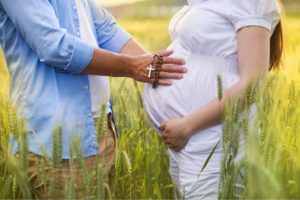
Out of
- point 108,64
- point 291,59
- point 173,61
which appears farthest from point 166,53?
point 291,59

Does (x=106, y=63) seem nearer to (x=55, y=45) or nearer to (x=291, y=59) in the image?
(x=55, y=45)

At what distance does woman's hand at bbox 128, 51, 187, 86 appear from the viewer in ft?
6.82

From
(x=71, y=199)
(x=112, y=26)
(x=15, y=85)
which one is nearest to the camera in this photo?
(x=71, y=199)

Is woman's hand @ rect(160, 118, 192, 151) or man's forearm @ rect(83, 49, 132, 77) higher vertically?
man's forearm @ rect(83, 49, 132, 77)

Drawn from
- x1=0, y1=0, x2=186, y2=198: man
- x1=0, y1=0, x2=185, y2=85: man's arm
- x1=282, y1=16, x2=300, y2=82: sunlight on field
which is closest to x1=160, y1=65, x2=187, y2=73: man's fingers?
x1=0, y1=0, x2=186, y2=198: man

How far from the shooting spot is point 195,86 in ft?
6.79

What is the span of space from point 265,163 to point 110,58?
2.43 ft

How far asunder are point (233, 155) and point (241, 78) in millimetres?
498

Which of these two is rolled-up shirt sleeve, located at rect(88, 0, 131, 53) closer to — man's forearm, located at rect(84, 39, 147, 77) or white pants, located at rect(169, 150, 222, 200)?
man's forearm, located at rect(84, 39, 147, 77)

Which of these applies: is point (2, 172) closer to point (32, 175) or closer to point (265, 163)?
point (32, 175)

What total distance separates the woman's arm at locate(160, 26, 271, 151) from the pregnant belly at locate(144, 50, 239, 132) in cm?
6

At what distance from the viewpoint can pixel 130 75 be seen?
209cm

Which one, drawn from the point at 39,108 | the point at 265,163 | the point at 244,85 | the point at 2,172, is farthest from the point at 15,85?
the point at 265,163

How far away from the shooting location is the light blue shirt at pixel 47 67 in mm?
1907
